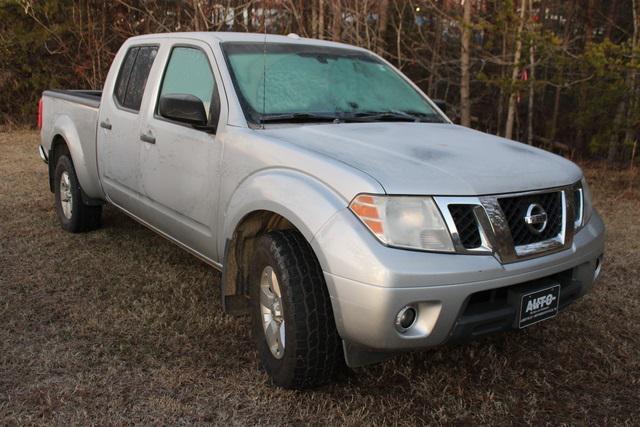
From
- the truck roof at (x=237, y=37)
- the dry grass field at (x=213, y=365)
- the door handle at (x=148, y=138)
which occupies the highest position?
the truck roof at (x=237, y=37)

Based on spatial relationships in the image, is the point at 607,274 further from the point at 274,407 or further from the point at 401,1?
the point at 401,1

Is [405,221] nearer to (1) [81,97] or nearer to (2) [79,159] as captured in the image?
(2) [79,159]

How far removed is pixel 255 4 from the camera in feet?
38.5

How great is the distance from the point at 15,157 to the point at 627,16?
13720 mm

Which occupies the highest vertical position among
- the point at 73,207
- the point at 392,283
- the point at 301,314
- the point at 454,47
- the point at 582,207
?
the point at 454,47

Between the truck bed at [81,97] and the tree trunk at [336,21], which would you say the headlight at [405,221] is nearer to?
the truck bed at [81,97]

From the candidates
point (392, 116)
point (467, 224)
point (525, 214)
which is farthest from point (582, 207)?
point (392, 116)

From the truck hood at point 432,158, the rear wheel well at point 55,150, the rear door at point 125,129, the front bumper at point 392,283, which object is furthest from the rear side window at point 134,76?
the front bumper at point 392,283

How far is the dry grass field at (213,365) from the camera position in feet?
9.26

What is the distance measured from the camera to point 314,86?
3691 mm

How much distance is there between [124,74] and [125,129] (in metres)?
0.59

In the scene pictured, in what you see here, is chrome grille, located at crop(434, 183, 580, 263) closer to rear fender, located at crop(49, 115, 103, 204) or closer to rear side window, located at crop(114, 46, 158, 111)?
rear side window, located at crop(114, 46, 158, 111)

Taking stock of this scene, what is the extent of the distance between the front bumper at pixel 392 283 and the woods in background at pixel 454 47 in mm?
5717

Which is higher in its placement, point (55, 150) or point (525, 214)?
point (525, 214)
